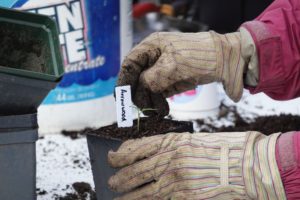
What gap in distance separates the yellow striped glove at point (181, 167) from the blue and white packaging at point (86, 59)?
80 centimetres

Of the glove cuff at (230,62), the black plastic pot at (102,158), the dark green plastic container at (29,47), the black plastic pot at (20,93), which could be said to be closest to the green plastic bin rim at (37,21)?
the dark green plastic container at (29,47)

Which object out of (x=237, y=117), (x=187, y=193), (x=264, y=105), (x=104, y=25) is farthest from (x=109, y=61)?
(x=187, y=193)

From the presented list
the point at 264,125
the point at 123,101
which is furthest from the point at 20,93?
the point at 264,125

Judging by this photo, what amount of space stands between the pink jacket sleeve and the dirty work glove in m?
0.05

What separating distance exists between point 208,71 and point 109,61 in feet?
2.29

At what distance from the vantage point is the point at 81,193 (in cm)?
136

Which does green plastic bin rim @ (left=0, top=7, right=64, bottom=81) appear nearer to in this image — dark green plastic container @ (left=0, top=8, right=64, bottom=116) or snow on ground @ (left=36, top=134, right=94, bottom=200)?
dark green plastic container @ (left=0, top=8, right=64, bottom=116)

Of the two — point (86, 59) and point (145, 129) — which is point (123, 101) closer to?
point (145, 129)

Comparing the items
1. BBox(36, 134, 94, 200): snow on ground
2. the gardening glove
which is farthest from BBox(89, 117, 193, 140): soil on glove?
BBox(36, 134, 94, 200): snow on ground

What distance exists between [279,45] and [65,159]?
784 millimetres

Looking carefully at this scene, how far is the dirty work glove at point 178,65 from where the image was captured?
1.15m

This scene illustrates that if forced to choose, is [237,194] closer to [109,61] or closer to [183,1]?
[109,61]

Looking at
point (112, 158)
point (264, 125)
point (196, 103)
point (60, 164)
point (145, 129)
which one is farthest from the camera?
point (196, 103)

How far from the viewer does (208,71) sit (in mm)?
1198
